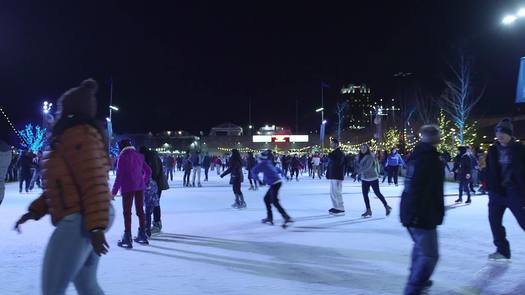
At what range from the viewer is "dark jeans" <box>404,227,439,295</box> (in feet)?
14.6

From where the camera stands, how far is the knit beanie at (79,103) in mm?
2822

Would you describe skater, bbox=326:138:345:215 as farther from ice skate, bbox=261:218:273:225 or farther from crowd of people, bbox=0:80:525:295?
ice skate, bbox=261:218:273:225

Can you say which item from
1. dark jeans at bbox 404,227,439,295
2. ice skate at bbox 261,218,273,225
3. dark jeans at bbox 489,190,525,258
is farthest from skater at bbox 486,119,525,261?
ice skate at bbox 261,218,273,225

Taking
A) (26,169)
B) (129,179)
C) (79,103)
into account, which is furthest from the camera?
(26,169)

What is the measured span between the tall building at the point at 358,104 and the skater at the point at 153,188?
103203 millimetres

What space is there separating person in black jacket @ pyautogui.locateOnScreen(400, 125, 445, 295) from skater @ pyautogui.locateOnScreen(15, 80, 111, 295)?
2768mm

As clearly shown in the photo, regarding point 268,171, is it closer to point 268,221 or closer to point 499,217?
point 268,221

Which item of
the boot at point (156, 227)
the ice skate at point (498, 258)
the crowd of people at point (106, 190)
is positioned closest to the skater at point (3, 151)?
the crowd of people at point (106, 190)

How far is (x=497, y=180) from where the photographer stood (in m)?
6.27

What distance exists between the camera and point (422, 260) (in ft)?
14.8

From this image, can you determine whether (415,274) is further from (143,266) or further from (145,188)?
(145,188)

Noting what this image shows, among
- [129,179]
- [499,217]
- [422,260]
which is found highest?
[129,179]

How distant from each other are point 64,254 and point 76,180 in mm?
373

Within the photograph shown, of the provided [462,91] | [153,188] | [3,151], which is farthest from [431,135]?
[462,91]
